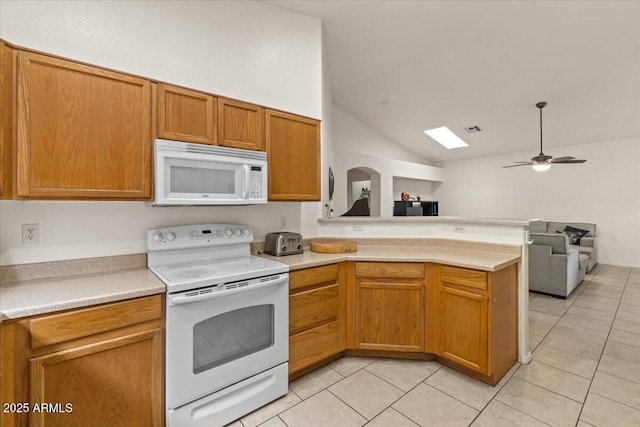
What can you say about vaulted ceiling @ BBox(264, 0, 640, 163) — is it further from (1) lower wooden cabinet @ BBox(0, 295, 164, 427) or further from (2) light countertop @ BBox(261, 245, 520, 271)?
(1) lower wooden cabinet @ BBox(0, 295, 164, 427)

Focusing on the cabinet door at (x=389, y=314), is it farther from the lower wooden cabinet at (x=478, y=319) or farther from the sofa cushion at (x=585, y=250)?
the sofa cushion at (x=585, y=250)

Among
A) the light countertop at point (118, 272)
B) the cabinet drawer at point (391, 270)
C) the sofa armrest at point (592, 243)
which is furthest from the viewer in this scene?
the sofa armrest at point (592, 243)

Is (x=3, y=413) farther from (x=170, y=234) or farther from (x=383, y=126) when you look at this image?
(x=383, y=126)

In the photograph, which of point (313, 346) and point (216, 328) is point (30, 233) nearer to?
point (216, 328)

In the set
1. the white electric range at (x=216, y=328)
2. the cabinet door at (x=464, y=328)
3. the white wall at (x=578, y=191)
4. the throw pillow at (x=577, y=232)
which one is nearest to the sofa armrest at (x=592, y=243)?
the throw pillow at (x=577, y=232)

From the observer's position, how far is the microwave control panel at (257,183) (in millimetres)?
2094

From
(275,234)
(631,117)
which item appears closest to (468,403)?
(275,234)

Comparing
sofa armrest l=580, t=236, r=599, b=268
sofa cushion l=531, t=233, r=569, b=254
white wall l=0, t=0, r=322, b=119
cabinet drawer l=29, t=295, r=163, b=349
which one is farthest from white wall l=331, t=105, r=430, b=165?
cabinet drawer l=29, t=295, r=163, b=349

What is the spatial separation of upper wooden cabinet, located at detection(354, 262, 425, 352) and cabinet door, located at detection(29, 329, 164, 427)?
1434 millimetres

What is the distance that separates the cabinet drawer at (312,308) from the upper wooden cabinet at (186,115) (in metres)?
1.26

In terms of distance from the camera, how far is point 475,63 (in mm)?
3900

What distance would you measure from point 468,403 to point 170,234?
7.45 feet

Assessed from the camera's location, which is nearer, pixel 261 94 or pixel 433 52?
pixel 261 94

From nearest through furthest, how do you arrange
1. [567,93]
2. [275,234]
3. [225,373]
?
[225,373]
[275,234]
[567,93]
